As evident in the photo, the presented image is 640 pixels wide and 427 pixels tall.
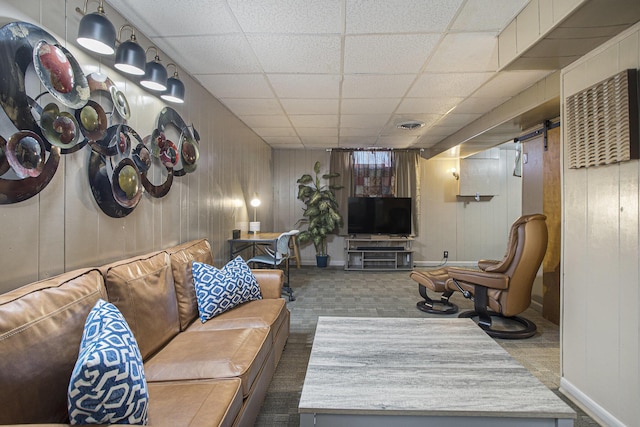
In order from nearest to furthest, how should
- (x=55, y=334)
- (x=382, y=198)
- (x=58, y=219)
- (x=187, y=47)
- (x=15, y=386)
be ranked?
(x=15, y=386), (x=55, y=334), (x=58, y=219), (x=187, y=47), (x=382, y=198)

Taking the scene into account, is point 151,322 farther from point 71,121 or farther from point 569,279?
point 569,279

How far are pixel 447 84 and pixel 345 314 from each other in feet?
8.69

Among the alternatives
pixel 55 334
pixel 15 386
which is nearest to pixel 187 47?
pixel 55 334

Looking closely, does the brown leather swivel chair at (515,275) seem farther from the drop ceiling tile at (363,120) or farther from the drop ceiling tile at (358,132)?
the drop ceiling tile at (358,132)

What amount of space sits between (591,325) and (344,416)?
172cm

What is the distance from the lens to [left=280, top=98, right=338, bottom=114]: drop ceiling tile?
3.51 meters

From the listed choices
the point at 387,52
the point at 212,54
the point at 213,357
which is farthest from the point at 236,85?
the point at 213,357

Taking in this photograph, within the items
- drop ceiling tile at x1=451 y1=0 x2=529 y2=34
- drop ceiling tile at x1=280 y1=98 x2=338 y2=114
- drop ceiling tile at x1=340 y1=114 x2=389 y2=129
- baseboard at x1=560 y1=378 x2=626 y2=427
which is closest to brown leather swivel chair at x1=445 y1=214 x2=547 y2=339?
baseboard at x1=560 y1=378 x2=626 y2=427

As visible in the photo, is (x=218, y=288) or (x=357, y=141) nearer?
(x=218, y=288)

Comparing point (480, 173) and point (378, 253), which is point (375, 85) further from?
point (480, 173)

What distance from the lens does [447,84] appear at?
3.03m

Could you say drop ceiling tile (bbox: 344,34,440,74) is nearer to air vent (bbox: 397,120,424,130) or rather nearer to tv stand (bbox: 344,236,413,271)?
air vent (bbox: 397,120,424,130)

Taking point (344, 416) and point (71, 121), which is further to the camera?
point (71, 121)

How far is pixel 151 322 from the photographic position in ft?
5.46
